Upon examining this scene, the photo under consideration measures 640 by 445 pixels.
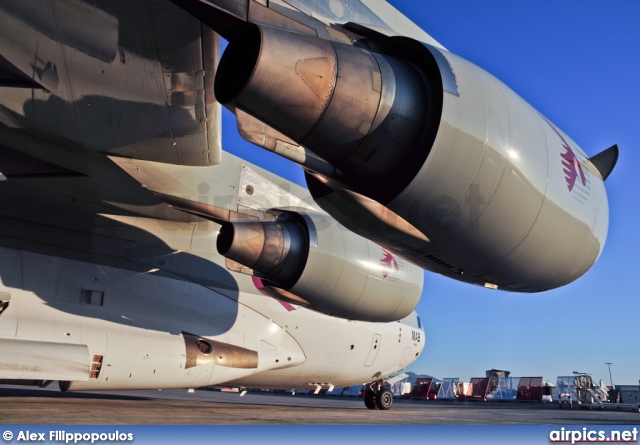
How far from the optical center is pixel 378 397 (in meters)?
14.7

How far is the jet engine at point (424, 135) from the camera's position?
13.6 feet

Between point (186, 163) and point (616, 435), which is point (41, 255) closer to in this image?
point (186, 163)

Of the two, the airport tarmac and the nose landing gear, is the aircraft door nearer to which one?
the airport tarmac

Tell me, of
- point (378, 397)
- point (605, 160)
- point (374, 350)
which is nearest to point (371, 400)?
point (378, 397)

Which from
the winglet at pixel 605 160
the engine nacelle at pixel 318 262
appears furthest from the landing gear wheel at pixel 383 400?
the winglet at pixel 605 160

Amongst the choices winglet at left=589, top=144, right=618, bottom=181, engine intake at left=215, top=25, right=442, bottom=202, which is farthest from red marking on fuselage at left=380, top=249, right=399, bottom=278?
engine intake at left=215, top=25, right=442, bottom=202

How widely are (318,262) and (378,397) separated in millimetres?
7254

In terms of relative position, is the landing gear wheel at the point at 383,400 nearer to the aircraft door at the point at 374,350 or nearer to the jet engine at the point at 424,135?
the aircraft door at the point at 374,350

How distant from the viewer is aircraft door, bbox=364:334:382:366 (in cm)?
1362

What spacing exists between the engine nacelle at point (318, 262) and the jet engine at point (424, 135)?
362 cm

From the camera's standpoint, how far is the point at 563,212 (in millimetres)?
4988

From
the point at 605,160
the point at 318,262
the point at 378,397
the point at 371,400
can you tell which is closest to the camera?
the point at 605,160

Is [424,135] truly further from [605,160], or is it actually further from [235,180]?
[235,180]

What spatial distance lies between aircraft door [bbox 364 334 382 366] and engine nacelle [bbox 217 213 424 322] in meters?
4.20
